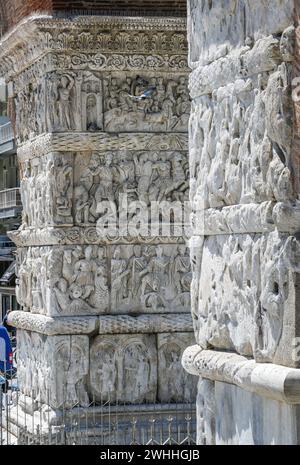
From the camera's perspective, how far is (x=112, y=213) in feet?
40.1

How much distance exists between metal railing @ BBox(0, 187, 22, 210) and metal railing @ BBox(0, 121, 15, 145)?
3.99 feet

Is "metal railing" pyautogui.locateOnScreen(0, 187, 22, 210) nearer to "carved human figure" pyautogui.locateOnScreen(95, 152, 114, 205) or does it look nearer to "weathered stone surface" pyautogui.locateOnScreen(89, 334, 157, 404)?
"carved human figure" pyautogui.locateOnScreen(95, 152, 114, 205)

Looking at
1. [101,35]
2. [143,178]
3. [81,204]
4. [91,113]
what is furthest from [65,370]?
[101,35]

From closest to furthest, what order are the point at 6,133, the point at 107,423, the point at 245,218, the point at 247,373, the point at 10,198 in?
1. the point at 247,373
2. the point at 245,218
3. the point at 107,423
4. the point at 10,198
5. the point at 6,133

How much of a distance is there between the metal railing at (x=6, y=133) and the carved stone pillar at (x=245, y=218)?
22.5 metres

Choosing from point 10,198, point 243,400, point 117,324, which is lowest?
point 243,400

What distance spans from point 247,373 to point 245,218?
2.49 ft

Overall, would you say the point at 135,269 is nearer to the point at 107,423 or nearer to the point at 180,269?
the point at 180,269

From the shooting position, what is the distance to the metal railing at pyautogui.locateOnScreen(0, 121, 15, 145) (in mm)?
29969

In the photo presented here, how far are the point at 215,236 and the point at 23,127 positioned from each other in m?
6.15

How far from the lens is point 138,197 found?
482 inches
